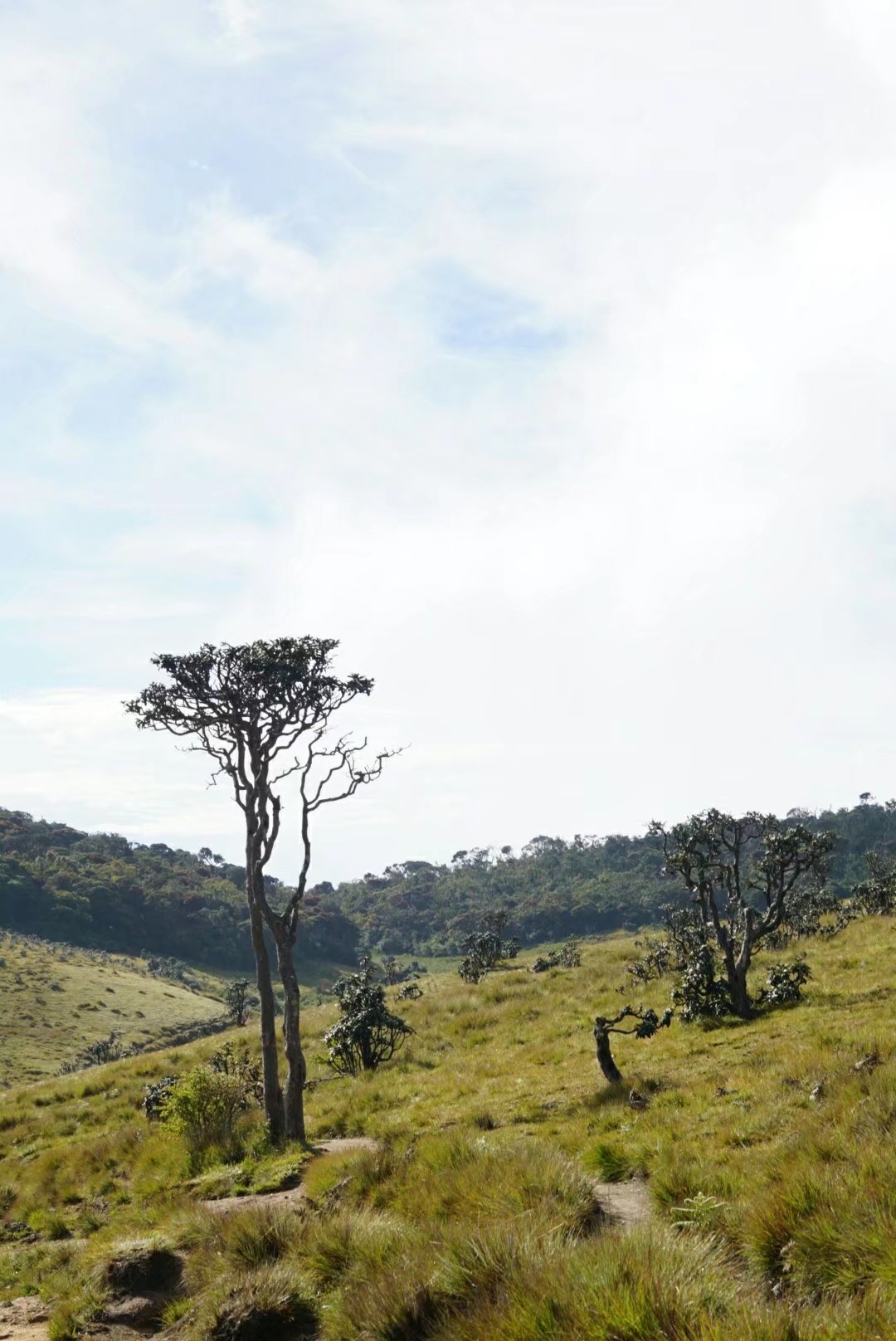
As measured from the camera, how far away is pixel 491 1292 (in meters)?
6.50

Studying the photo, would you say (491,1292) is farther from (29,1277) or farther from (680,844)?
(680,844)

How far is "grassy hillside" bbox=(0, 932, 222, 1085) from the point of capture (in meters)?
62.8

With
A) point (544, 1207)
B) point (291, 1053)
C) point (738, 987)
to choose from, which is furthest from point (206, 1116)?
point (738, 987)

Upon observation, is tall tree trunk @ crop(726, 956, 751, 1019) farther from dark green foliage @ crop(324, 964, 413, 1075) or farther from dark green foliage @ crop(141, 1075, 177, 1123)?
dark green foliage @ crop(141, 1075, 177, 1123)

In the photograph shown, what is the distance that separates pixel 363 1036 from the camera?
26.8 m

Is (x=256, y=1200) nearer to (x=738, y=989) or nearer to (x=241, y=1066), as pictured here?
(x=241, y=1066)

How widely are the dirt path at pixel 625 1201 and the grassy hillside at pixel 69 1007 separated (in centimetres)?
5735

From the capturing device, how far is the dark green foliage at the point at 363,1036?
26797mm

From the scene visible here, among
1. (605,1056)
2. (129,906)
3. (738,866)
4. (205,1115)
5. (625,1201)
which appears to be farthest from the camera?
(129,906)


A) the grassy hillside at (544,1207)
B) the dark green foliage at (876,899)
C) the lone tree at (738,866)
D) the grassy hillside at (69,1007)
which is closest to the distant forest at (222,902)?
the grassy hillside at (69,1007)

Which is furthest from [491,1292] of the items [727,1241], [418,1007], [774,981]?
[418,1007]

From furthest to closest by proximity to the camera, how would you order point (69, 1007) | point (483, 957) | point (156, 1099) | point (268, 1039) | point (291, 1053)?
1. point (69, 1007)
2. point (483, 957)
3. point (156, 1099)
4. point (268, 1039)
5. point (291, 1053)

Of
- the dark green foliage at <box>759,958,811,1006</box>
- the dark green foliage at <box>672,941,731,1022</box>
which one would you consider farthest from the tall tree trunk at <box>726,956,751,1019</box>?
the dark green foliage at <box>759,958,811,1006</box>

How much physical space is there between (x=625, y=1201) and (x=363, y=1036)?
61.2 feet
